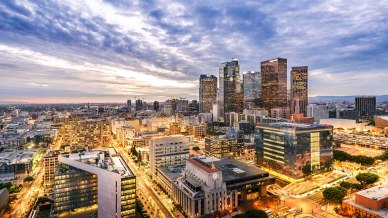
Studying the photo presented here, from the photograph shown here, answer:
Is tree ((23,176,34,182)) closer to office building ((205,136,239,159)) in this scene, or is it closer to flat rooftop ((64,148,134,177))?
flat rooftop ((64,148,134,177))

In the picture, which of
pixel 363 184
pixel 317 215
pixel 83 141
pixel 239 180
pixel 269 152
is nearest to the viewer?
pixel 317 215

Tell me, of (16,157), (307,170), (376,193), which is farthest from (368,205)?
(16,157)

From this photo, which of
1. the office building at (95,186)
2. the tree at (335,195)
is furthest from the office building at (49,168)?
the tree at (335,195)

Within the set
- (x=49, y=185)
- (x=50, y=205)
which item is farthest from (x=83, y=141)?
(x=50, y=205)

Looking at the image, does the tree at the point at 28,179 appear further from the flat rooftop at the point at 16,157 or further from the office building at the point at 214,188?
the office building at the point at 214,188

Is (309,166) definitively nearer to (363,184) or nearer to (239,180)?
(363,184)

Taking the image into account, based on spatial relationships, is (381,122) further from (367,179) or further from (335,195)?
(335,195)

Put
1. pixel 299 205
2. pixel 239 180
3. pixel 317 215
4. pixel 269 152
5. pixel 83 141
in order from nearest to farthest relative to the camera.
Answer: pixel 317 215 < pixel 299 205 < pixel 239 180 < pixel 269 152 < pixel 83 141
